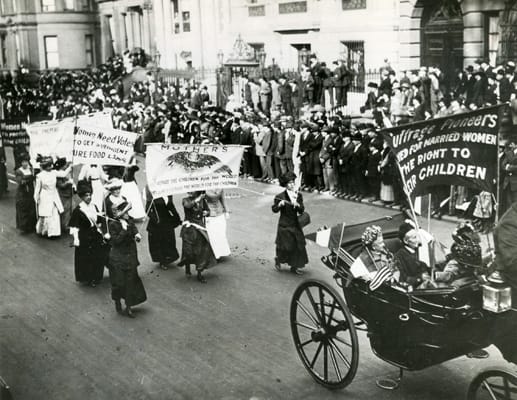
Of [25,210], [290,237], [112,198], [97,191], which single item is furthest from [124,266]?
[97,191]

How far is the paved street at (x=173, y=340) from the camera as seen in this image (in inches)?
309

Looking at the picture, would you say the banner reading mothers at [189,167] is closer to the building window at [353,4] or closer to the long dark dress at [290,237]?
the long dark dress at [290,237]

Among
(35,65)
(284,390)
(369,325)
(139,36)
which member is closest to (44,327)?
(284,390)

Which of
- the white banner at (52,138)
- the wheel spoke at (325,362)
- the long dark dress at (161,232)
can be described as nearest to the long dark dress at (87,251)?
the long dark dress at (161,232)

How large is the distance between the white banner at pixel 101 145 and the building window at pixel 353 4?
49.4 ft

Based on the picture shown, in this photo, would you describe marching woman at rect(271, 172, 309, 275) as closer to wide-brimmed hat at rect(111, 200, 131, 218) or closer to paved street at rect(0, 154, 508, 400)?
paved street at rect(0, 154, 508, 400)

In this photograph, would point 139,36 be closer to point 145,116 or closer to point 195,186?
point 145,116

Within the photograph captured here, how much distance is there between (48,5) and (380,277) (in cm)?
4640

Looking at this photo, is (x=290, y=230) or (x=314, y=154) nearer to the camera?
(x=290, y=230)

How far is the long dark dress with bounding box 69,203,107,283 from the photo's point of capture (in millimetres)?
11625

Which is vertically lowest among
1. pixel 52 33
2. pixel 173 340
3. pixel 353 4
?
pixel 173 340

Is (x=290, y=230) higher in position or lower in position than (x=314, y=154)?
lower

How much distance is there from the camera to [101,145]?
1314 centimetres

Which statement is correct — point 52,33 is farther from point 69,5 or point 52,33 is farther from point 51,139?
point 51,139
